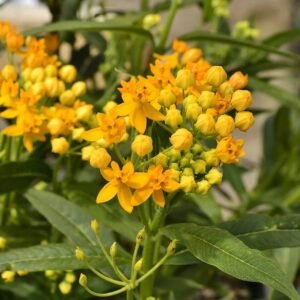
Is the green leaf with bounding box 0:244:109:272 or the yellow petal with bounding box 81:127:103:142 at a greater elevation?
the yellow petal with bounding box 81:127:103:142

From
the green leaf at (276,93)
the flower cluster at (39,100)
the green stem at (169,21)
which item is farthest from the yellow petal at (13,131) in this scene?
the green leaf at (276,93)

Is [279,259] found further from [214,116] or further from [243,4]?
[243,4]

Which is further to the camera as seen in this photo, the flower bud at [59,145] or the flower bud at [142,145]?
the flower bud at [59,145]

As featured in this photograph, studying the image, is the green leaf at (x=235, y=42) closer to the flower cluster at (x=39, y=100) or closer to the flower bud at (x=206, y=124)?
the flower cluster at (x=39, y=100)

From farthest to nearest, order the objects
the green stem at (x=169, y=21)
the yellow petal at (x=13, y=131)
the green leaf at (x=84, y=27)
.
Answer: the green stem at (x=169, y=21) → the green leaf at (x=84, y=27) → the yellow petal at (x=13, y=131)

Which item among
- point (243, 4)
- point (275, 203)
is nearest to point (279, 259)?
point (275, 203)

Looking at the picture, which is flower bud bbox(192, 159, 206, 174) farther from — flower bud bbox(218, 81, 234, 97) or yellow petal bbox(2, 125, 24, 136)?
yellow petal bbox(2, 125, 24, 136)

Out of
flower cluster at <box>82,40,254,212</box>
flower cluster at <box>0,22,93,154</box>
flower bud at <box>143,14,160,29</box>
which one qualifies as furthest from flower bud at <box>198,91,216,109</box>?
flower bud at <box>143,14,160,29</box>

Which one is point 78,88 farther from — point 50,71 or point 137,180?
point 137,180
